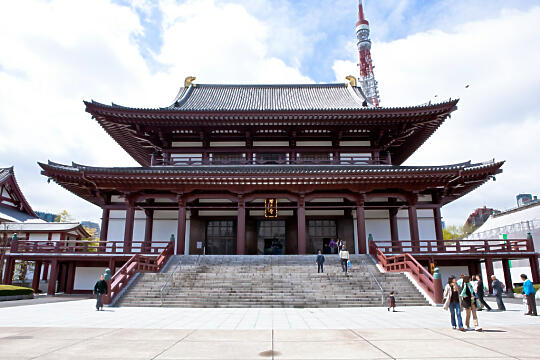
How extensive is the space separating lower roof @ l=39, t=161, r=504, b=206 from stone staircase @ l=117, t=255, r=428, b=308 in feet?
16.2

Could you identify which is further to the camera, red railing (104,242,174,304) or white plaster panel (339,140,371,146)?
white plaster panel (339,140,371,146)

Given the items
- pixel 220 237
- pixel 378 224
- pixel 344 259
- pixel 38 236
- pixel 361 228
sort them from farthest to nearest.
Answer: pixel 38 236
pixel 220 237
pixel 378 224
pixel 361 228
pixel 344 259

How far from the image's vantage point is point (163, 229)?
984 inches

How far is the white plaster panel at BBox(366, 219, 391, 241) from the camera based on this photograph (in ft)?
81.9

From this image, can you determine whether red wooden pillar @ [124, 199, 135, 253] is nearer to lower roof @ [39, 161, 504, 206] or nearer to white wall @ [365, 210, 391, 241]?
lower roof @ [39, 161, 504, 206]

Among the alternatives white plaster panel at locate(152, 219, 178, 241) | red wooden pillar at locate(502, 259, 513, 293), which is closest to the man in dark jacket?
white plaster panel at locate(152, 219, 178, 241)

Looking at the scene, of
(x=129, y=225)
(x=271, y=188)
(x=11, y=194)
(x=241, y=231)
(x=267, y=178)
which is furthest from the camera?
(x=11, y=194)

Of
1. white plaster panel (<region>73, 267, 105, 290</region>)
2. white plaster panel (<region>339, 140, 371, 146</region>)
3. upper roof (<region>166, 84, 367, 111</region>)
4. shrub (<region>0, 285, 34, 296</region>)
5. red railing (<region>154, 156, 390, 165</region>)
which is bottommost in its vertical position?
shrub (<region>0, 285, 34, 296</region>)

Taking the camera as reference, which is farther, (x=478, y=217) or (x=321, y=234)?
(x=478, y=217)

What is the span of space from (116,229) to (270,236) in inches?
453

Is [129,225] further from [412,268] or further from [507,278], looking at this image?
[507,278]

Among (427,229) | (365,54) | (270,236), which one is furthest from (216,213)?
(365,54)

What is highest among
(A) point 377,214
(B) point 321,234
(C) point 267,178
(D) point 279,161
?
(D) point 279,161

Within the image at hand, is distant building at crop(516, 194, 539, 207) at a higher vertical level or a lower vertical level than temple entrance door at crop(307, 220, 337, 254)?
higher
